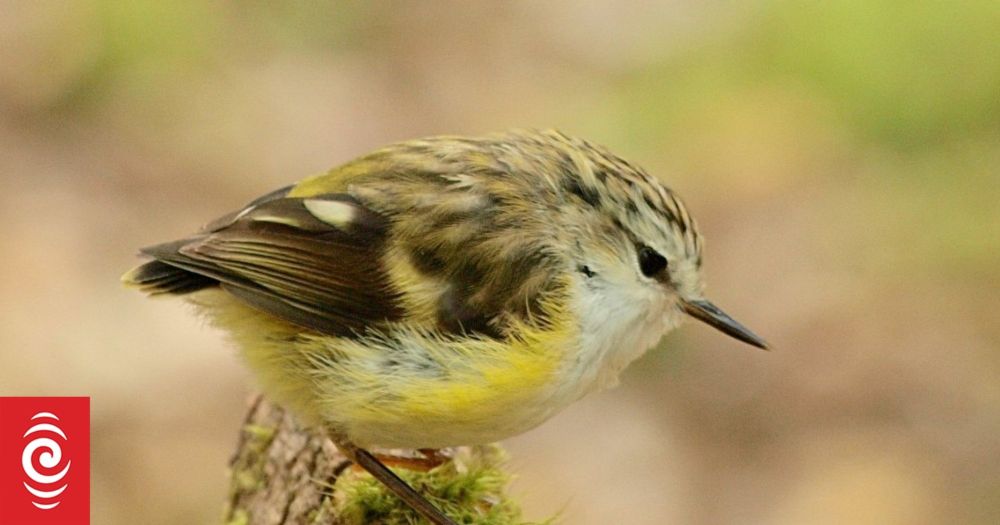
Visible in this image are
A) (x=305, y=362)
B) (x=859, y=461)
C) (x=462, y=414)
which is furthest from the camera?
(x=859, y=461)

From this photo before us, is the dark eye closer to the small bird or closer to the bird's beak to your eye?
the small bird

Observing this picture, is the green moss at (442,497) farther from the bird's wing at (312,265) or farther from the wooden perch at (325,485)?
the bird's wing at (312,265)

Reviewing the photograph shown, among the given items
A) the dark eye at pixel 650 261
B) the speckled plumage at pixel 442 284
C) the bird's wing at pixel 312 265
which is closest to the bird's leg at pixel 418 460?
the speckled plumage at pixel 442 284

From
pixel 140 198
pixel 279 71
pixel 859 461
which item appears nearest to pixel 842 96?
pixel 859 461

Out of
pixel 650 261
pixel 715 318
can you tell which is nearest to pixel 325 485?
pixel 650 261

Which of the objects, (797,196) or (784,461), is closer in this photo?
(784,461)

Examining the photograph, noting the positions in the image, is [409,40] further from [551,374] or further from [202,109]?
[551,374]

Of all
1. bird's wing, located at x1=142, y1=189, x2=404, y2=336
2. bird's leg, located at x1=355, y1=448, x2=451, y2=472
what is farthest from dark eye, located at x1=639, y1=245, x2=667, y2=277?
bird's leg, located at x1=355, y1=448, x2=451, y2=472

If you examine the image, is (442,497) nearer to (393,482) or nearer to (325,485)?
(393,482)
